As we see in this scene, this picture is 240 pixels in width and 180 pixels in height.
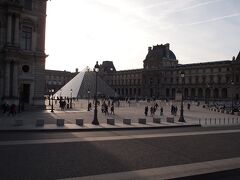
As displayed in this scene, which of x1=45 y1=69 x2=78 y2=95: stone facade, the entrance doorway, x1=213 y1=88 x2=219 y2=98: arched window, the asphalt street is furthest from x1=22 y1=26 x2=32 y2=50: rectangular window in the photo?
x1=45 y1=69 x2=78 y2=95: stone facade

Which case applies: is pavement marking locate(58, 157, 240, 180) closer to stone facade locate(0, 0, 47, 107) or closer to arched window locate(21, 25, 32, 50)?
stone facade locate(0, 0, 47, 107)

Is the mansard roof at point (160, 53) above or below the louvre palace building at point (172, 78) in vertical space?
above

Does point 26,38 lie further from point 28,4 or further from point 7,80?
point 7,80

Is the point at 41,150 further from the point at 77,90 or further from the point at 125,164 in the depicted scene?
the point at 77,90

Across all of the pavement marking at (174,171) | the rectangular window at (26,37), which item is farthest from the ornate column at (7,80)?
the pavement marking at (174,171)

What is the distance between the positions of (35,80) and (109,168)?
3289 centimetres

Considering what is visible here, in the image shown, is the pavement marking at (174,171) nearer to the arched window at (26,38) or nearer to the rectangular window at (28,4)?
the arched window at (26,38)

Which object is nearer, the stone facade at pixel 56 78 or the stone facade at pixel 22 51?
the stone facade at pixel 22 51

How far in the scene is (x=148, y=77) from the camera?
143 m

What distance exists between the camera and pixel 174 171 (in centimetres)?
1052

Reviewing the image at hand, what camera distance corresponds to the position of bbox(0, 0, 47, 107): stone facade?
37688 mm

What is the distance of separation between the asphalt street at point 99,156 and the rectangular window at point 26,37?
2593 centimetres

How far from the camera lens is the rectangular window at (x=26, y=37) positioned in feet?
133

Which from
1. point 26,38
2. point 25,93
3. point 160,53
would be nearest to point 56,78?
point 160,53
